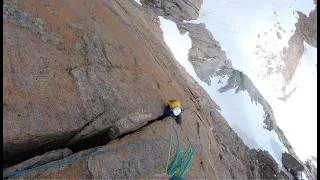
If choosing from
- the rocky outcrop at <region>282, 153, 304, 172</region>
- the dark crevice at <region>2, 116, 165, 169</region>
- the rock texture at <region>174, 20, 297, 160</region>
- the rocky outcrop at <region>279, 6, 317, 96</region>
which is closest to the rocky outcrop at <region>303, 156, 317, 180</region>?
the rock texture at <region>174, 20, 297, 160</region>

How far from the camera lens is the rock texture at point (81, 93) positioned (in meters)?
4.29

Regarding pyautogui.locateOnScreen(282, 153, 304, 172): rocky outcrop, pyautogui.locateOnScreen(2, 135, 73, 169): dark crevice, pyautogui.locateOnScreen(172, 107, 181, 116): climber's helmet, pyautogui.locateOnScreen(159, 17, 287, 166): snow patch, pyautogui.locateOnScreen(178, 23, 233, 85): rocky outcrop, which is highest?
pyautogui.locateOnScreen(178, 23, 233, 85): rocky outcrop

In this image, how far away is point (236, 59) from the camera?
20.5 metres

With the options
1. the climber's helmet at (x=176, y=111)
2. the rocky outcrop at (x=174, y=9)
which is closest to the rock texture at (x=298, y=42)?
the rocky outcrop at (x=174, y=9)

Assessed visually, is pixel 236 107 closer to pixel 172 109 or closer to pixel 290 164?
pixel 290 164

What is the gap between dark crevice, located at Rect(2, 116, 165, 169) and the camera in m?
4.27

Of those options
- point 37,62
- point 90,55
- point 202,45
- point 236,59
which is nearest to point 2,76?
point 37,62

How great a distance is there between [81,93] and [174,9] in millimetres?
16865

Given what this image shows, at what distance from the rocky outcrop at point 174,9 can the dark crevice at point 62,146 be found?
591 inches

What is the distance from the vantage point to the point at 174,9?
816 inches

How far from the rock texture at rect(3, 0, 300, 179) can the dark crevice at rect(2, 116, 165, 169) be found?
19 mm

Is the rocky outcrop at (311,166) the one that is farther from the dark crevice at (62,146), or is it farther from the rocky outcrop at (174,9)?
the dark crevice at (62,146)

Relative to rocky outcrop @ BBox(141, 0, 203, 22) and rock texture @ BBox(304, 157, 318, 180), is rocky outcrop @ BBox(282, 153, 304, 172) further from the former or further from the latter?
rocky outcrop @ BBox(141, 0, 203, 22)

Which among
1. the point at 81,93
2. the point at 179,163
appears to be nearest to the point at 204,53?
the point at 179,163
